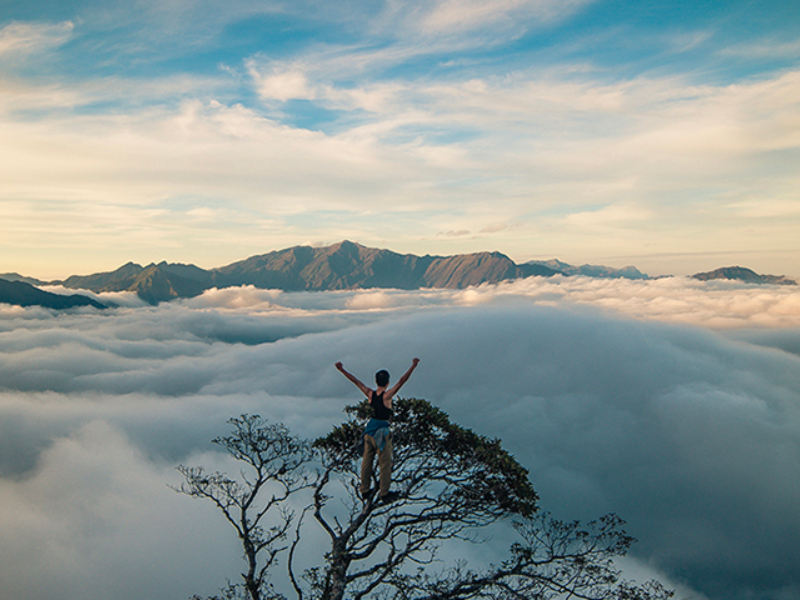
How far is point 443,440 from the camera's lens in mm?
14367

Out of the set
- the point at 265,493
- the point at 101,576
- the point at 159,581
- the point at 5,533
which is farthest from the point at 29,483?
the point at 265,493

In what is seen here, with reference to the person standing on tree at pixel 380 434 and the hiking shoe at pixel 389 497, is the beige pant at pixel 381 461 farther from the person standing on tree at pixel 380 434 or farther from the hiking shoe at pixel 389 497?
the hiking shoe at pixel 389 497

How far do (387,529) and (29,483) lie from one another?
256798 mm

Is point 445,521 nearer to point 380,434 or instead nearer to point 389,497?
point 389,497

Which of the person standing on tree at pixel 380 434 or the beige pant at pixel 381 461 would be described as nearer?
the person standing on tree at pixel 380 434

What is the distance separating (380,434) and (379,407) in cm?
99

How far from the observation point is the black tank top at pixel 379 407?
424 inches

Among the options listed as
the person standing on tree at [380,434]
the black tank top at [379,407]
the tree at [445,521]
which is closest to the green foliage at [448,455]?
the tree at [445,521]

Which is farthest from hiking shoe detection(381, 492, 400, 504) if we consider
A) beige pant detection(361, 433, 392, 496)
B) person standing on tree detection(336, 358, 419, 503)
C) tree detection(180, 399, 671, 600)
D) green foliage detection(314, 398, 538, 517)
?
green foliage detection(314, 398, 538, 517)

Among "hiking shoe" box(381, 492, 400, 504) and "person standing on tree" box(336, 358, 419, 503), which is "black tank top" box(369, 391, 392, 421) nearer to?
"person standing on tree" box(336, 358, 419, 503)

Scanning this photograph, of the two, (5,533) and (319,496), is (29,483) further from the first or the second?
(319,496)

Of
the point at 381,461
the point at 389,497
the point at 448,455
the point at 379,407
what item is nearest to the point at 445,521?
the point at 448,455

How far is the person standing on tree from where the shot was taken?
10.8 m

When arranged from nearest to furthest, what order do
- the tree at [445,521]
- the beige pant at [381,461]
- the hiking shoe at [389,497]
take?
the beige pant at [381,461] < the hiking shoe at [389,497] < the tree at [445,521]
